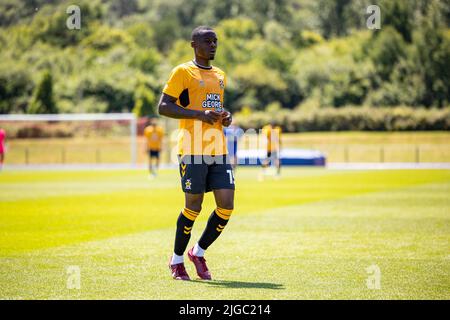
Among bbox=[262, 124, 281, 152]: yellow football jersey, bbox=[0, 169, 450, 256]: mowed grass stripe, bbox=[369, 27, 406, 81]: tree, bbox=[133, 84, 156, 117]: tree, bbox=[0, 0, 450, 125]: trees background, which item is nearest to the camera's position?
bbox=[0, 169, 450, 256]: mowed grass stripe

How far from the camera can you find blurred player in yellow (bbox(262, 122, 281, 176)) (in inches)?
1320

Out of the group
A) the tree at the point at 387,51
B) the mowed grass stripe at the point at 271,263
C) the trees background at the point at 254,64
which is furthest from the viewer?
the tree at the point at 387,51

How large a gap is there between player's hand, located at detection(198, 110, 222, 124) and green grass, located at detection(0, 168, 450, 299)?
5.44 feet

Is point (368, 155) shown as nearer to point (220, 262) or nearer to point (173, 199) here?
point (173, 199)

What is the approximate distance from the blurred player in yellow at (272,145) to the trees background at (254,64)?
1856 cm

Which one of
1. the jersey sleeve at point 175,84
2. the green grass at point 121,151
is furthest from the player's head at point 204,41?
the green grass at point 121,151

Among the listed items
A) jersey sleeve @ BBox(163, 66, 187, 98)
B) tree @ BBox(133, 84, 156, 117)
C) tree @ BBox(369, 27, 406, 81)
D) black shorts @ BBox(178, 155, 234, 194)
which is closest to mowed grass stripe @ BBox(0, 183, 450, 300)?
black shorts @ BBox(178, 155, 234, 194)

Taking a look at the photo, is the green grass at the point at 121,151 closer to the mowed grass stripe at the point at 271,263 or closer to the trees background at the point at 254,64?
the trees background at the point at 254,64

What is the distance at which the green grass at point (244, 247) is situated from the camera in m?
8.03

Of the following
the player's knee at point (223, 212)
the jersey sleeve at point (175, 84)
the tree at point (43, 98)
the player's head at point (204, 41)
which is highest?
the tree at point (43, 98)

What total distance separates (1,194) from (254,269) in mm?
15771

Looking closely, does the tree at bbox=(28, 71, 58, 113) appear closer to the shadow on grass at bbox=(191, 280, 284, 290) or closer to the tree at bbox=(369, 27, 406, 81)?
the tree at bbox=(369, 27, 406, 81)

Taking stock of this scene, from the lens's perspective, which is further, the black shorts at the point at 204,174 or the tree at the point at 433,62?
the tree at the point at 433,62
